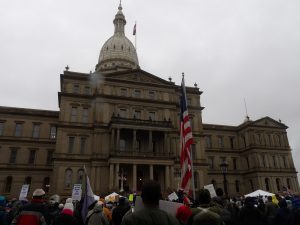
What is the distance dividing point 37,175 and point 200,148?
28952 mm

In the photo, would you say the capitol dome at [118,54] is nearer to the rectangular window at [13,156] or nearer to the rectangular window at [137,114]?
the rectangular window at [137,114]

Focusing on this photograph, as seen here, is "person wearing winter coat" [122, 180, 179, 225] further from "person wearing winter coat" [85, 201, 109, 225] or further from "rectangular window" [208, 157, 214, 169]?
"rectangular window" [208, 157, 214, 169]

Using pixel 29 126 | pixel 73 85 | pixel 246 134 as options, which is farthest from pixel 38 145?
pixel 246 134

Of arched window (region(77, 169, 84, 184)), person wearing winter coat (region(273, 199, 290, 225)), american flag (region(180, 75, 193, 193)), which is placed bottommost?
person wearing winter coat (region(273, 199, 290, 225))

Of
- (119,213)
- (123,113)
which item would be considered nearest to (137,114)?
(123,113)

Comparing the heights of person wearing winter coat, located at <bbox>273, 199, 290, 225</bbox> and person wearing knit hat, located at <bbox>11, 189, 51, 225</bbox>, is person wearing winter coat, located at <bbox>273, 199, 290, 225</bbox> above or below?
below

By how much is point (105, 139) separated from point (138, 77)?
43.0 feet

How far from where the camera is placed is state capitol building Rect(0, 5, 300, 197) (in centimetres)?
3925

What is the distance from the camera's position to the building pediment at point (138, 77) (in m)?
46.0

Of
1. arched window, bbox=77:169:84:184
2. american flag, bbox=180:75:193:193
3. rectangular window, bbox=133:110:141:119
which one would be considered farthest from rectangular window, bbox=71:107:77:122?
american flag, bbox=180:75:193:193

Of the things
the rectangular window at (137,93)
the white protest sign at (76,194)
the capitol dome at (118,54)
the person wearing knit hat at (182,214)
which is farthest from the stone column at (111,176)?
the capitol dome at (118,54)

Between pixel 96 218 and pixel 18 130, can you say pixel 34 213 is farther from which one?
pixel 18 130

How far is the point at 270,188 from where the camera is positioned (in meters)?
55.8

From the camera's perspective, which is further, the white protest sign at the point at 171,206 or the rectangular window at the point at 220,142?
the rectangular window at the point at 220,142
